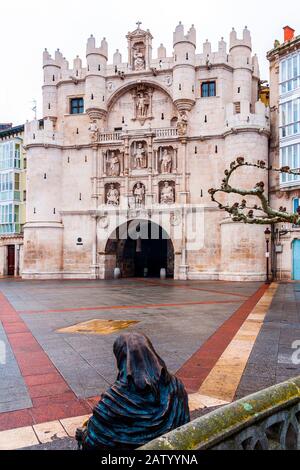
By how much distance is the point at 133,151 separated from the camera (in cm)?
3203

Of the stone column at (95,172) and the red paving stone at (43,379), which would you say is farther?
the stone column at (95,172)

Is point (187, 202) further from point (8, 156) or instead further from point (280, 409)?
point (280, 409)

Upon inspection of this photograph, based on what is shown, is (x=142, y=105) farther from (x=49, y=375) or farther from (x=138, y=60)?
(x=49, y=375)

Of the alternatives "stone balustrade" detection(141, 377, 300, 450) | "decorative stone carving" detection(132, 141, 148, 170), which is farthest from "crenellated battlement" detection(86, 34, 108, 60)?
"stone balustrade" detection(141, 377, 300, 450)

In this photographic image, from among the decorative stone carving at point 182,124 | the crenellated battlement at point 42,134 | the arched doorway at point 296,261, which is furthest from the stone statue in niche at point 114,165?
the arched doorway at point 296,261

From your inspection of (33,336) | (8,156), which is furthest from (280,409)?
(8,156)

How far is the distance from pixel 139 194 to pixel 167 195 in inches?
90.9

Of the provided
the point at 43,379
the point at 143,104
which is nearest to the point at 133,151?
the point at 143,104

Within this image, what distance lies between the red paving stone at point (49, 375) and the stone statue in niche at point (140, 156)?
75.6 feet

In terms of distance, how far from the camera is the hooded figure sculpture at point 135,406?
265cm

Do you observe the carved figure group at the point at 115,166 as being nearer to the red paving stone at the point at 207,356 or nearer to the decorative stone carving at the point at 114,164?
the decorative stone carving at the point at 114,164

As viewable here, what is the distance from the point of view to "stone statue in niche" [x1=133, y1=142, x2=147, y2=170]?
31.8 m

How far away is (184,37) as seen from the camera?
3039cm

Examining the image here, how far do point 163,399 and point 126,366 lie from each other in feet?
1.13
